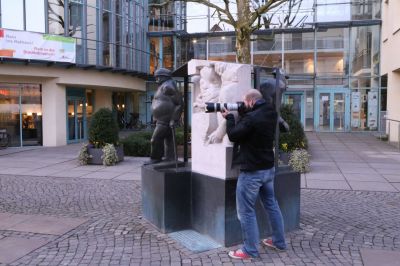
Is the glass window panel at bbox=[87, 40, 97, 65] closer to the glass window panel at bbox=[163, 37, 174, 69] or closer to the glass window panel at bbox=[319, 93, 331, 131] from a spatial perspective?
the glass window panel at bbox=[163, 37, 174, 69]

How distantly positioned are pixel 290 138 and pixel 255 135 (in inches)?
273

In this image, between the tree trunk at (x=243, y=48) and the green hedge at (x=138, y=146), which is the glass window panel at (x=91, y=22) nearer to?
the green hedge at (x=138, y=146)

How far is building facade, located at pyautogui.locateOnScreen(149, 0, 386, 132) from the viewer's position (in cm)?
2228

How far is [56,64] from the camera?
55.2 ft

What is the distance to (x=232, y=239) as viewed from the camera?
15.9ft

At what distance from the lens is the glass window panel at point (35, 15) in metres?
16.6

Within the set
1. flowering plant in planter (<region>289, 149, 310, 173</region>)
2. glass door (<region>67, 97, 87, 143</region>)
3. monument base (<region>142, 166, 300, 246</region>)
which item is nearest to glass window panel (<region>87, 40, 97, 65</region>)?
glass door (<region>67, 97, 87, 143</region>)

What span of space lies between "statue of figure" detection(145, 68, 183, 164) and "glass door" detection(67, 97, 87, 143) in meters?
13.2

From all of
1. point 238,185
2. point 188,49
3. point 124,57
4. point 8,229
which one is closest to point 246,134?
point 238,185

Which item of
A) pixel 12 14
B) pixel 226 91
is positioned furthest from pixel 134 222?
pixel 12 14

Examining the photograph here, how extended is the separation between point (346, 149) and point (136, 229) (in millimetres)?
11429

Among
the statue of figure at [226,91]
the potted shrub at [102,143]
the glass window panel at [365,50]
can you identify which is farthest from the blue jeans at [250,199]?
the glass window panel at [365,50]

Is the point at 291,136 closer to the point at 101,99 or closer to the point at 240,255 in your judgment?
the point at 240,255

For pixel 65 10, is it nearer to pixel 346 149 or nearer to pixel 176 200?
pixel 346 149
